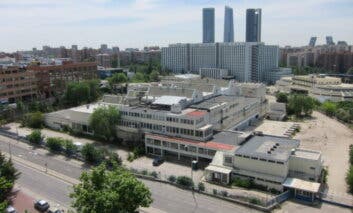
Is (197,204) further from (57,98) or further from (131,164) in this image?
(57,98)

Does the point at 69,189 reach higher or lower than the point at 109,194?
lower

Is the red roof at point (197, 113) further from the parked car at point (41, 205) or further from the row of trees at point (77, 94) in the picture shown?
the row of trees at point (77, 94)

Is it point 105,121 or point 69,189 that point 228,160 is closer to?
point 69,189

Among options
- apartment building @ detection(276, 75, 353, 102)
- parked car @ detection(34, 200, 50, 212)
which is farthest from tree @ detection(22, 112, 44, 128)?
apartment building @ detection(276, 75, 353, 102)

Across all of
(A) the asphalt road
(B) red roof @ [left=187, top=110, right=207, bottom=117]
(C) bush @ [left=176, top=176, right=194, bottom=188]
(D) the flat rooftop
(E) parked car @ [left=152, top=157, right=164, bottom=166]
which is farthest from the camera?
(B) red roof @ [left=187, top=110, right=207, bottom=117]

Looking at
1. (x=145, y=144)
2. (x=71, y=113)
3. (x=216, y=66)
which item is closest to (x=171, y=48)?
(x=216, y=66)

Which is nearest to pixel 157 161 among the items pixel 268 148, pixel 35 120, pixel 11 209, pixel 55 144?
pixel 268 148

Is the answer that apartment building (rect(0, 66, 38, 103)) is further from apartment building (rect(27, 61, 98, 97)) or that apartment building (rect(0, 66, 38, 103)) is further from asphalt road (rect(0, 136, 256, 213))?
asphalt road (rect(0, 136, 256, 213))
